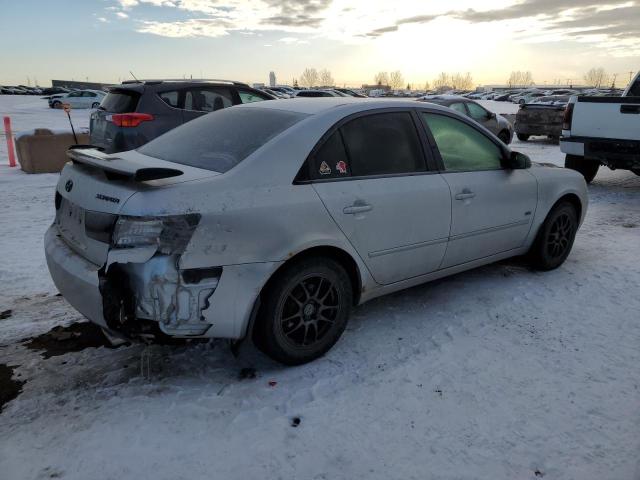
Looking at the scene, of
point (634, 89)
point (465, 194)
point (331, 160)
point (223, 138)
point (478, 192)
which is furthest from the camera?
point (634, 89)

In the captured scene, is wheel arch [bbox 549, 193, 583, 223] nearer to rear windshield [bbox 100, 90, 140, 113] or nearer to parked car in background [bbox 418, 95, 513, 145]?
rear windshield [bbox 100, 90, 140, 113]

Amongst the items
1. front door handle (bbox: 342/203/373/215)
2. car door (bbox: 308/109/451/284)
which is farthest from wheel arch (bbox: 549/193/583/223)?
front door handle (bbox: 342/203/373/215)

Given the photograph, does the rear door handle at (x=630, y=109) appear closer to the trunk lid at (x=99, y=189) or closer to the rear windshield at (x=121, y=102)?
the trunk lid at (x=99, y=189)

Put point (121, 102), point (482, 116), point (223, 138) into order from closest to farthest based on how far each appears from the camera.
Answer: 1. point (223, 138)
2. point (121, 102)
3. point (482, 116)

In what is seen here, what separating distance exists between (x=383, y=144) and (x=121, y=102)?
570 cm

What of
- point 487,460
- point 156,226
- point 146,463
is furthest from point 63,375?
point 487,460

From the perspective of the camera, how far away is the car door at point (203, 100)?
314 inches

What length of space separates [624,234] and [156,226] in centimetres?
574

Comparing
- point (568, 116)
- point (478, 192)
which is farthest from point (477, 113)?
point (478, 192)

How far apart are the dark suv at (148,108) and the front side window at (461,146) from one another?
497 centimetres

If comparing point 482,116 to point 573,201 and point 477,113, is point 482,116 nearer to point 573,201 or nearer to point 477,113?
point 477,113

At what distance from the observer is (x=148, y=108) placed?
7.59 meters

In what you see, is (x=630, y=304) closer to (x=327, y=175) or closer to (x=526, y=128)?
(x=327, y=175)

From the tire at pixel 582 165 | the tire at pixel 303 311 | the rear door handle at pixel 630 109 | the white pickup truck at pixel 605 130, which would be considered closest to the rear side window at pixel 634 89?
the tire at pixel 582 165
